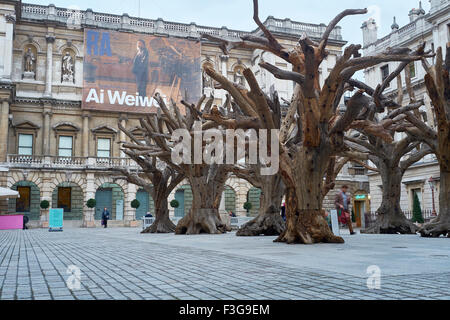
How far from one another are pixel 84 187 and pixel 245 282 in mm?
38171

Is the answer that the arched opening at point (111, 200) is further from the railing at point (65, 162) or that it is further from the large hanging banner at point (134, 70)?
the large hanging banner at point (134, 70)

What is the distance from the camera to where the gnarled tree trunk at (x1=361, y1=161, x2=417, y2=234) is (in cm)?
1645

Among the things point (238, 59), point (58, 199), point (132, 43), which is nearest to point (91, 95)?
point (132, 43)

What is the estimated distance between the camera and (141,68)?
43000mm

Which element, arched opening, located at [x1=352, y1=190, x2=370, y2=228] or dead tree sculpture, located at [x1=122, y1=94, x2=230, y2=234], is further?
arched opening, located at [x1=352, y1=190, x2=370, y2=228]

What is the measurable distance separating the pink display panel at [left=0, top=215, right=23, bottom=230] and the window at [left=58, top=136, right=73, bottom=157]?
1090 centimetres

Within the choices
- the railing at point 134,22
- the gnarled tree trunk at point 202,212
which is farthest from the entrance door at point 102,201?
the gnarled tree trunk at point 202,212

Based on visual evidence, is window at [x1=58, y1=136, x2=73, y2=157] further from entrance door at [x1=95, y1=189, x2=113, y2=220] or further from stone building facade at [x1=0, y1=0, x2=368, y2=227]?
entrance door at [x1=95, y1=189, x2=113, y2=220]

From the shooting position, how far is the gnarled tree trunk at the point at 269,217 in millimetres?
15541

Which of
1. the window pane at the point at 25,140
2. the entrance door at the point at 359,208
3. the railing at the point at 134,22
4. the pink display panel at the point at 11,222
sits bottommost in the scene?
the pink display panel at the point at 11,222

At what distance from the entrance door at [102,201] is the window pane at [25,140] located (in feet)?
23.9

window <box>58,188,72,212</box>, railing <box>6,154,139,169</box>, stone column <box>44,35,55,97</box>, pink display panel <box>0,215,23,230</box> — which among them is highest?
stone column <box>44,35,55,97</box>

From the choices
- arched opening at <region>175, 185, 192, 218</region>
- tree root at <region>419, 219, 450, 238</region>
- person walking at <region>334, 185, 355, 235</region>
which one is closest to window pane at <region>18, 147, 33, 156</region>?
arched opening at <region>175, 185, 192, 218</region>
